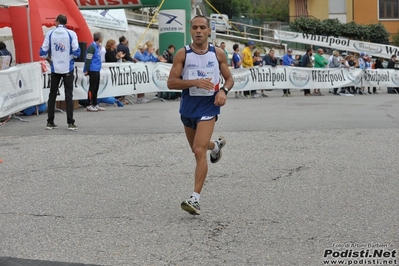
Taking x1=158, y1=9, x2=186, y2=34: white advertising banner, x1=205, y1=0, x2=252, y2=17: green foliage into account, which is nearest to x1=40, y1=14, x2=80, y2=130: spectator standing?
x1=158, y1=9, x2=186, y2=34: white advertising banner

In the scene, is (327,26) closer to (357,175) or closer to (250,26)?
(250,26)

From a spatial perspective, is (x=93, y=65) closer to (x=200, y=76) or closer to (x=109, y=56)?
(x=109, y=56)

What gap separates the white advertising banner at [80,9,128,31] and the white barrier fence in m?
8.62

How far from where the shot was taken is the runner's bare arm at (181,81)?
6652 mm

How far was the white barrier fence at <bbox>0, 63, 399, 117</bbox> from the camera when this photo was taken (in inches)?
572

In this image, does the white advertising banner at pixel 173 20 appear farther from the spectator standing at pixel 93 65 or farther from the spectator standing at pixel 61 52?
the spectator standing at pixel 61 52

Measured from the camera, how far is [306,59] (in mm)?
27172

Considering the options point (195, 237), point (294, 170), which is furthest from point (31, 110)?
point (195, 237)

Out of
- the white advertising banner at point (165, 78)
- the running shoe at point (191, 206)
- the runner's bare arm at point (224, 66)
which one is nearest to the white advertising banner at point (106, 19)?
the white advertising banner at point (165, 78)

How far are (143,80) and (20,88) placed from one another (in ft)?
21.3

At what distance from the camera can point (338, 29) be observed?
59.1 metres

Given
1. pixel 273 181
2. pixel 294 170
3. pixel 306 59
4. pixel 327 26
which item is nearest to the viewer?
pixel 273 181

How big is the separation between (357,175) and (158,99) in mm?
14001

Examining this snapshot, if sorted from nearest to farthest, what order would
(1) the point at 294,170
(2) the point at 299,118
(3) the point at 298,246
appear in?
1. (3) the point at 298,246
2. (1) the point at 294,170
3. (2) the point at 299,118
